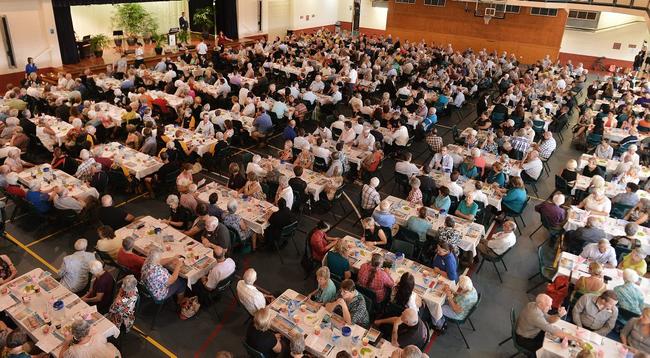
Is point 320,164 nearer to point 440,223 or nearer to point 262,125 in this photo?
point 262,125

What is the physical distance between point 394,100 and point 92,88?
12.2m

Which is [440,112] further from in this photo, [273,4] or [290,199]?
[273,4]

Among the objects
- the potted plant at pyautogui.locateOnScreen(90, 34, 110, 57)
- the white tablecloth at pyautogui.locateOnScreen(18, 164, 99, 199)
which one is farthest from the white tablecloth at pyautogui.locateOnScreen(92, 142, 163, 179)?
the potted plant at pyautogui.locateOnScreen(90, 34, 110, 57)

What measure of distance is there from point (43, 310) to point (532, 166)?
1137 centimetres

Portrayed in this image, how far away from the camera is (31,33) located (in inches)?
815

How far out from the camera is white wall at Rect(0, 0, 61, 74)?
19.9 meters

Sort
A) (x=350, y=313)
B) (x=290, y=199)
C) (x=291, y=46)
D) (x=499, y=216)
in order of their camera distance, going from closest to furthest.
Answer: (x=350, y=313), (x=290, y=199), (x=499, y=216), (x=291, y=46)

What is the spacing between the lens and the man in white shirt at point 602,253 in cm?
862

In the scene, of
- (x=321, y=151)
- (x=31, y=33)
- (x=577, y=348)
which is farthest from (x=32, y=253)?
(x=31, y=33)

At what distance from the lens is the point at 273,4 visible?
107 feet

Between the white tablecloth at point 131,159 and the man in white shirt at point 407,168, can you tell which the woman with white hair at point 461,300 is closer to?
the man in white shirt at point 407,168

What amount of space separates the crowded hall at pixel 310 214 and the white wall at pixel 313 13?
1355 centimetres

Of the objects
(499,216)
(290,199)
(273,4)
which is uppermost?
(273,4)

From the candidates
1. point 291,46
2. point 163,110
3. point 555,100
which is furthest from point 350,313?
point 291,46
